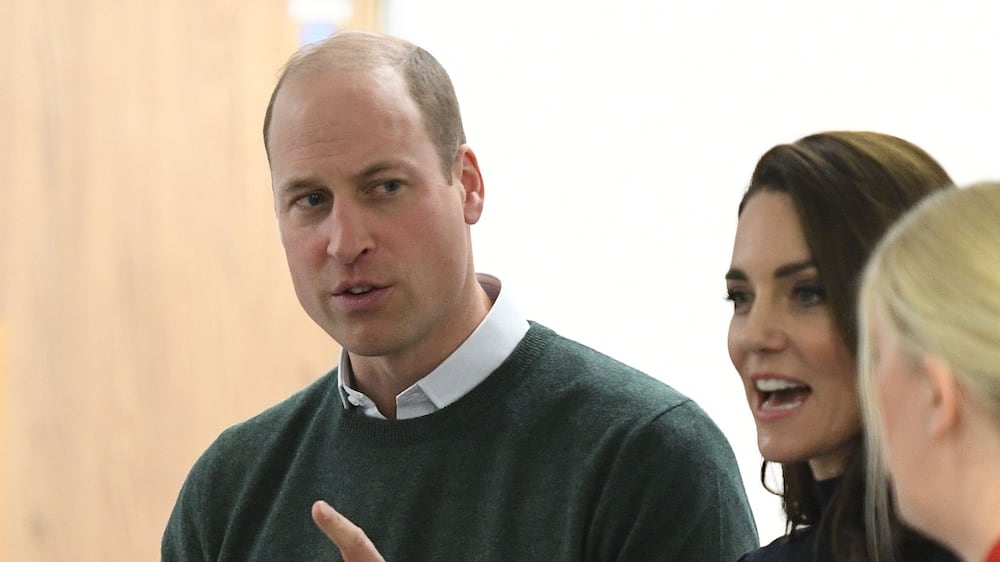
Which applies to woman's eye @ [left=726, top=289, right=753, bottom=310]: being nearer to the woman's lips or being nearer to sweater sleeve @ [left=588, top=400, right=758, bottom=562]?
the woman's lips

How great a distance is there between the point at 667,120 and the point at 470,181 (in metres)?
0.88

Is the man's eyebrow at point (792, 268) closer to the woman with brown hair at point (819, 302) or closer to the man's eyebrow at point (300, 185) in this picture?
the woman with brown hair at point (819, 302)

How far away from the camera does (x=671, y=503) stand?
154 cm

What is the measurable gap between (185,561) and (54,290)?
717 mm

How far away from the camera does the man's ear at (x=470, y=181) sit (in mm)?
1789

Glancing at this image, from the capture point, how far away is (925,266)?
3.40 ft

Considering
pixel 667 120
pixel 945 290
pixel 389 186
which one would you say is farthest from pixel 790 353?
pixel 667 120

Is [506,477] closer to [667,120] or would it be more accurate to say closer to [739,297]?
[739,297]

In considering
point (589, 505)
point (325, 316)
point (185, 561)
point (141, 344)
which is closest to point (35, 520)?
point (141, 344)

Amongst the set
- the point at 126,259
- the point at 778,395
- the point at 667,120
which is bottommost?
the point at 778,395

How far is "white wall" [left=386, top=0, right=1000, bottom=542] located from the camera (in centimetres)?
220

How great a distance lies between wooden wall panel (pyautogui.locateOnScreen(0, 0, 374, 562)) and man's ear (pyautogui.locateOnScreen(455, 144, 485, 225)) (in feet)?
2.98

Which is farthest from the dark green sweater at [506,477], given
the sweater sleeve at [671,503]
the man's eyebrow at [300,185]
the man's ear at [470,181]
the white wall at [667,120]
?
the white wall at [667,120]

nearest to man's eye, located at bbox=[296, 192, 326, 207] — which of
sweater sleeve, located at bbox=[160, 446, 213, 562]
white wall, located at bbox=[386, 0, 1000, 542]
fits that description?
sweater sleeve, located at bbox=[160, 446, 213, 562]
